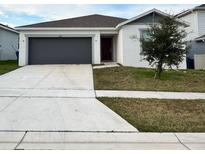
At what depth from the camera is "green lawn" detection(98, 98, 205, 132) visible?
580 cm

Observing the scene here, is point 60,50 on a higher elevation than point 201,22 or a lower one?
lower

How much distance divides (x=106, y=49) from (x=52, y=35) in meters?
5.45

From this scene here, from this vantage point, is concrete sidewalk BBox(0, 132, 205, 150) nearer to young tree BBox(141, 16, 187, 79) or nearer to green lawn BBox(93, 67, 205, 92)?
green lawn BBox(93, 67, 205, 92)

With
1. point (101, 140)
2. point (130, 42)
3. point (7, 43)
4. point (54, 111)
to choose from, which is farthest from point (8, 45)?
point (101, 140)

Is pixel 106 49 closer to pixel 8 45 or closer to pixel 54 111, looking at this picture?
pixel 8 45

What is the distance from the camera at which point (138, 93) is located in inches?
389

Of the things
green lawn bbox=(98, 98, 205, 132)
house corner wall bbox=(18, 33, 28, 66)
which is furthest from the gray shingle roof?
green lawn bbox=(98, 98, 205, 132)

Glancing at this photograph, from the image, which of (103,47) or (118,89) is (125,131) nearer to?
(118,89)

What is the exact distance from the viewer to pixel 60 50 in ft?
67.5

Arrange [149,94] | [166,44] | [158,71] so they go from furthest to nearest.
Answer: [158,71], [166,44], [149,94]

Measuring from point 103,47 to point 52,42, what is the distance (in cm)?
496

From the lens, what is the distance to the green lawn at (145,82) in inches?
438

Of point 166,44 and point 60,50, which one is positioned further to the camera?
point 60,50
